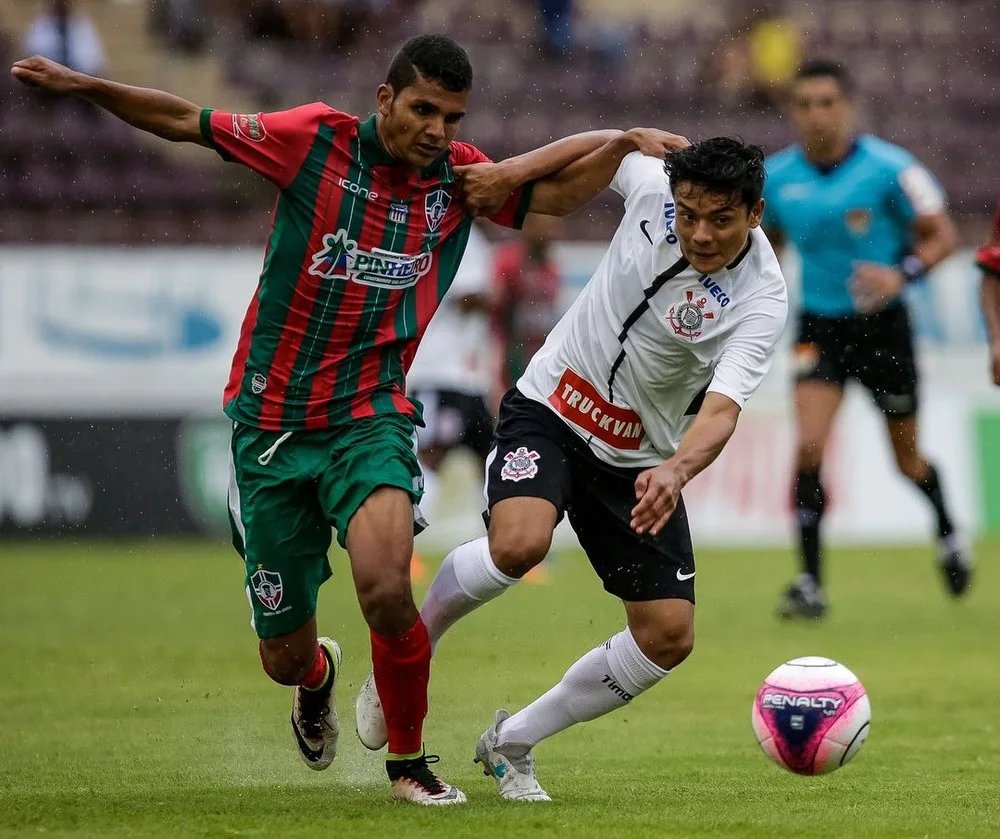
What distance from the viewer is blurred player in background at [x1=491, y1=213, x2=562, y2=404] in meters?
13.0

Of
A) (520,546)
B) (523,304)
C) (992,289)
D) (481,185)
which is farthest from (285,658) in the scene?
(523,304)

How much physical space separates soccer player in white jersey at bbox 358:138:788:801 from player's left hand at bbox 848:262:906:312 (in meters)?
4.04

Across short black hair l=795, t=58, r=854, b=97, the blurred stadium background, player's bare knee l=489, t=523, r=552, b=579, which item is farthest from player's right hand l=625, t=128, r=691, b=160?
the blurred stadium background

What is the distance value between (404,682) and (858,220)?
5.93m

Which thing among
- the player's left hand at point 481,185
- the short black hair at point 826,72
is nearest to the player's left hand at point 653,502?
the player's left hand at point 481,185

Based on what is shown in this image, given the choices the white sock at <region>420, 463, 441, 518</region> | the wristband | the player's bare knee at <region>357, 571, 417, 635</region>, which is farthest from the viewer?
the white sock at <region>420, 463, 441, 518</region>

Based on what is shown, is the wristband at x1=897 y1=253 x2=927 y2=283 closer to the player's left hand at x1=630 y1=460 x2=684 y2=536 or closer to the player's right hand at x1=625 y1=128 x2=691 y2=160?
the player's right hand at x1=625 y1=128 x2=691 y2=160

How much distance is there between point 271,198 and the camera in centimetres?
1689

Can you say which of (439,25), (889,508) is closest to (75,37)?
(439,25)

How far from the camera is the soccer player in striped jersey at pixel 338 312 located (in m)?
5.31

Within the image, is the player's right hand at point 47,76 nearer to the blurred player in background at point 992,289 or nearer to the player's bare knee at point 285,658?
the player's bare knee at point 285,658

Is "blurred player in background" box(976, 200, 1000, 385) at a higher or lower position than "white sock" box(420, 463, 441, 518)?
higher

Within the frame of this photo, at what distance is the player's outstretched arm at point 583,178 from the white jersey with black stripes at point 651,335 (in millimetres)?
45

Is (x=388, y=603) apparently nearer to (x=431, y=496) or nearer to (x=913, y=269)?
→ (x=913, y=269)
